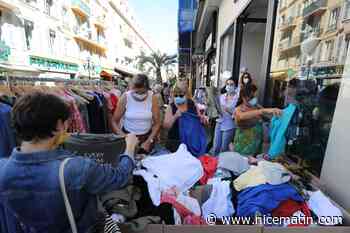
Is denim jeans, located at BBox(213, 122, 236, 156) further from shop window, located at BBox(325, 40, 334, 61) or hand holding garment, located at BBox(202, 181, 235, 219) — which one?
hand holding garment, located at BBox(202, 181, 235, 219)

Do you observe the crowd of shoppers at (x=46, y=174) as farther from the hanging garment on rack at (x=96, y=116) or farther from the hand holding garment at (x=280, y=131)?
the hanging garment on rack at (x=96, y=116)

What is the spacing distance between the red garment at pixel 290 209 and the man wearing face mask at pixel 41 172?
3.37ft

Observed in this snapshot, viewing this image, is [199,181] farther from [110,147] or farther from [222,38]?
[222,38]

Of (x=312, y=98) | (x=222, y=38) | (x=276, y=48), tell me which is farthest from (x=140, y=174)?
(x=222, y=38)

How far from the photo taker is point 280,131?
6.42 ft

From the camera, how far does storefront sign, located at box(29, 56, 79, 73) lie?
13149 mm

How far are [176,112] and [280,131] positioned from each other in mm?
1043

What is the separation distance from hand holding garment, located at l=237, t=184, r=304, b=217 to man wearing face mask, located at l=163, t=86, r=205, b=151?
3.52ft

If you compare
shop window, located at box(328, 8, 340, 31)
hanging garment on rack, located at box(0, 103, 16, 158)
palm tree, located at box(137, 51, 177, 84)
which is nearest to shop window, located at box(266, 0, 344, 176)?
shop window, located at box(328, 8, 340, 31)

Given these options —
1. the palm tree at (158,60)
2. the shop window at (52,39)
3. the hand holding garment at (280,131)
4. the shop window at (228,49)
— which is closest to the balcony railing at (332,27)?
the hand holding garment at (280,131)

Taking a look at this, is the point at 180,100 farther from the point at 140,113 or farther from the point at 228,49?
the point at 228,49

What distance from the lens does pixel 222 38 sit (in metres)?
6.43

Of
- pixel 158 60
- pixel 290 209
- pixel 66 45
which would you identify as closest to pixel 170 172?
pixel 290 209

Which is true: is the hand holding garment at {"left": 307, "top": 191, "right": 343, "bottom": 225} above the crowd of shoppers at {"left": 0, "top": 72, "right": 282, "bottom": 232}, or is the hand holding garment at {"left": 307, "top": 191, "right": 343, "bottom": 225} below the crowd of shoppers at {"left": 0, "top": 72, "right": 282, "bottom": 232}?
below
